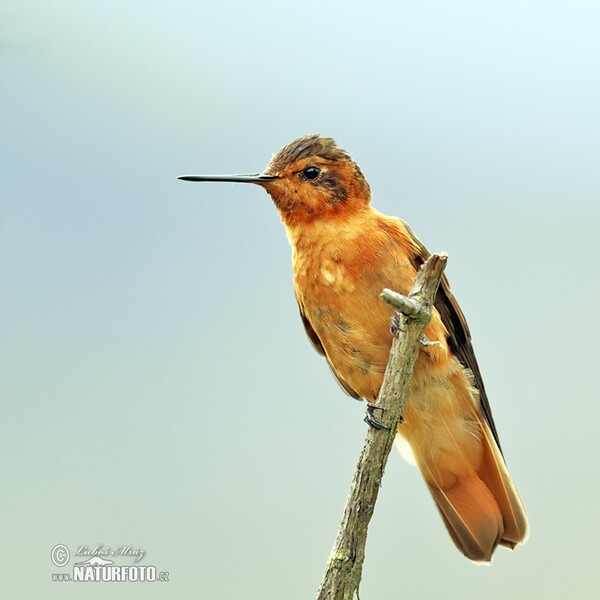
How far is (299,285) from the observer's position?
2.51 m

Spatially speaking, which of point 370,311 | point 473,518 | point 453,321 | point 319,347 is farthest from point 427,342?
point 473,518

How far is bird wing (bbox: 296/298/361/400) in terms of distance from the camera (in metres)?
2.66

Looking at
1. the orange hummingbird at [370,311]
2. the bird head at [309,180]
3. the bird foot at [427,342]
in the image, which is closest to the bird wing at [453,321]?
the orange hummingbird at [370,311]

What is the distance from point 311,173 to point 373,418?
87 cm

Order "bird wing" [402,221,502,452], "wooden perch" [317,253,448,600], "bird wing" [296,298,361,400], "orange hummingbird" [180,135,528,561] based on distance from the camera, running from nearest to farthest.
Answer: "wooden perch" [317,253,448,600], "orange hummingbird" [180,135,528,561], "bird wing" [402,221,502,452], "bird wing" [296,298,361,400]

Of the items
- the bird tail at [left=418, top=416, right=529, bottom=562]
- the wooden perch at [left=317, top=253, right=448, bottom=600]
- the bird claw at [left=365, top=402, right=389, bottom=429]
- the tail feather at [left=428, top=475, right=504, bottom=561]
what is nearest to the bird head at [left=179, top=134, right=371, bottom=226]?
the wooden perch at [left=317, top=253, right=448, bottom=600]

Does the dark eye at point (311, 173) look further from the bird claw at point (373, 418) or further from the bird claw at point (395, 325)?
the bird claw at point (373, 418)

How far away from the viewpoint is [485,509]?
9.05 ft

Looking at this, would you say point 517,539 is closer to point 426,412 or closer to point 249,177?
point 426,412

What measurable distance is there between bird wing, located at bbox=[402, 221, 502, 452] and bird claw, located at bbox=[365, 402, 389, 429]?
17.8 inches

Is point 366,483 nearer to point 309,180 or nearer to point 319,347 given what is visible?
point 319,347

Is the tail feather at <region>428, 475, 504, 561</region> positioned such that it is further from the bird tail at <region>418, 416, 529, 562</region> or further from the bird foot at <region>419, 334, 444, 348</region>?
the bird foot at <region>419, 334, 444, 348</region>

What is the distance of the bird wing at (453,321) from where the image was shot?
99.7 inches

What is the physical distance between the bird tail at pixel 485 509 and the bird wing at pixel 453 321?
9.7 inches
